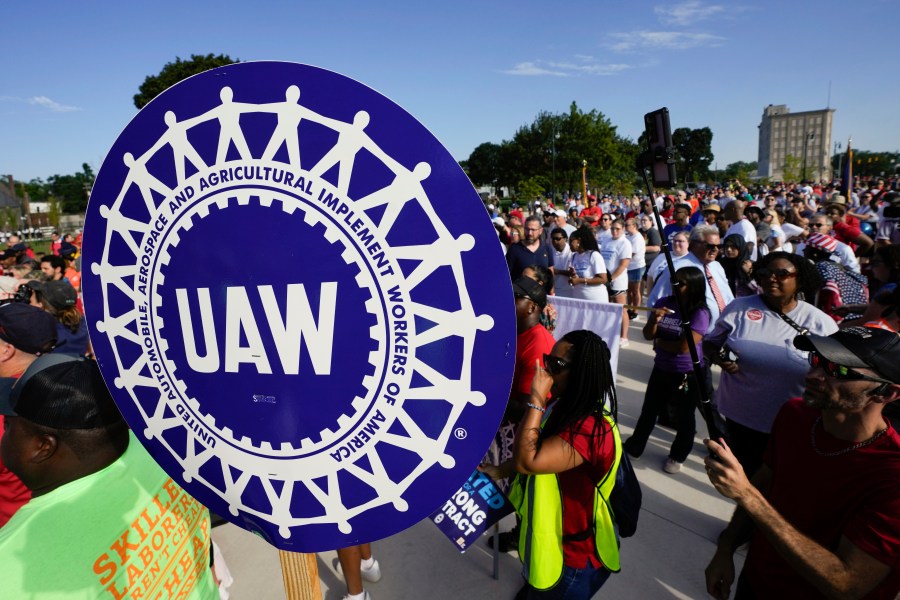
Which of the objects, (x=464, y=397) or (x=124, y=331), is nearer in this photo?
(x=464, y=397)

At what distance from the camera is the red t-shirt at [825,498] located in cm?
144

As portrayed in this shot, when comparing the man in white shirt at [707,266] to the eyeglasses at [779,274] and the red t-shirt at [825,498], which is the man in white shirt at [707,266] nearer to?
the eyeglasses at [779,274]

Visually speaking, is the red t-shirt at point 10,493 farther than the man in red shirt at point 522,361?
No

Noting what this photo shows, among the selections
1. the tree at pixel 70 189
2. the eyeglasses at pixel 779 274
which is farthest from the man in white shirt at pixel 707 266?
the tree at pixel 70 189

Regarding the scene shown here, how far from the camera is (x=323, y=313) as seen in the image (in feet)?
2.71

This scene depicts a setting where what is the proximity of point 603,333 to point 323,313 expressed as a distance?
4.36 metres

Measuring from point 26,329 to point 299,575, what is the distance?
2877 millimetres

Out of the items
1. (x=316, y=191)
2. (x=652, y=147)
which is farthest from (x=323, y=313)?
(x=652, y=147)

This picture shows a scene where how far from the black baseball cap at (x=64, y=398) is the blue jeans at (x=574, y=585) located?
1.82 m

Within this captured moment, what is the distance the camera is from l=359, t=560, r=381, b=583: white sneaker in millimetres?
2965

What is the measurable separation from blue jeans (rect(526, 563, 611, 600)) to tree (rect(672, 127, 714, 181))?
97.3 m

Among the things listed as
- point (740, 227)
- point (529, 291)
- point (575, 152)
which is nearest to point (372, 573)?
point (529, 291)

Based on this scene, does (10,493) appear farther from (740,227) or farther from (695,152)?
(695,152)

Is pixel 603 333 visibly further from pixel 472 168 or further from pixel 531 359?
pixel 472 168
